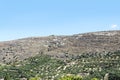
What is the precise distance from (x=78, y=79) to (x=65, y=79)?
7161 mm

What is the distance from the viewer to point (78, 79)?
171 metres

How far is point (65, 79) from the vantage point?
16738 cm
